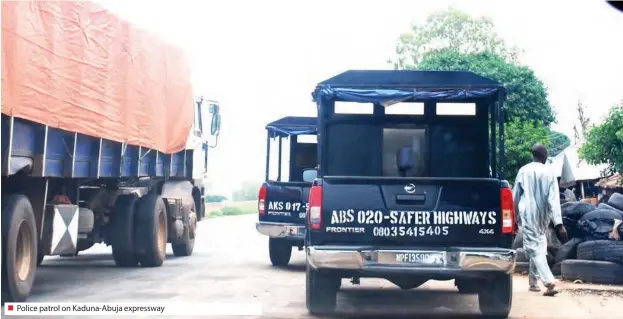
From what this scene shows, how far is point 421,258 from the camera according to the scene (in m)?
7.86

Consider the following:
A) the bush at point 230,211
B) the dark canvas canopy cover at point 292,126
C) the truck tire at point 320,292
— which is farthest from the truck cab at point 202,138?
the bush at point 230,211

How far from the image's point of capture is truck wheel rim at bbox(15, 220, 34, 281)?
8.93m

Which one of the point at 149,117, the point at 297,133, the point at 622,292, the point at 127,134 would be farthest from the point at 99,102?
the point at 622,292

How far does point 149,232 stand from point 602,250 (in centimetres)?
639

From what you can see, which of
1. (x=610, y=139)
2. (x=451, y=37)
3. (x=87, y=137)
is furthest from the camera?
(x=451, y=37)

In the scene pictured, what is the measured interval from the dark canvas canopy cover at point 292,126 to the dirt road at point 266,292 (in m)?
2.23

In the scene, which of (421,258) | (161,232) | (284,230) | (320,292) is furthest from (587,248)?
(161,232)

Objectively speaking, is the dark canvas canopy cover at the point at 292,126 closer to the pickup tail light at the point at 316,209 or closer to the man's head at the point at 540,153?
the man's head at the point at 540,153

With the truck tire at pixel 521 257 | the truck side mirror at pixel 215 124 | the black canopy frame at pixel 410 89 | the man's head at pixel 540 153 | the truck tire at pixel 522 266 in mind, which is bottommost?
the truck tire at pixel 522 266

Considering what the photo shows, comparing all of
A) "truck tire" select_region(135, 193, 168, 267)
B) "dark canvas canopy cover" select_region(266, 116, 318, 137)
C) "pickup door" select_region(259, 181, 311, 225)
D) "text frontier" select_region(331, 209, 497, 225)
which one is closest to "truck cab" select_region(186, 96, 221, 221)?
"dark canvas canopy cover" select_region(266, 116, 318, 137)

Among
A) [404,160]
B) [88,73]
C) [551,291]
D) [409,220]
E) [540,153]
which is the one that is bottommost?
[551,291]

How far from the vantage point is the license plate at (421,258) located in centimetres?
786

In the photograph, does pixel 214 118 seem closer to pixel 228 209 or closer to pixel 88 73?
pixel 88 73

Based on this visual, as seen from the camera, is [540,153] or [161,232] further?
[161,232]
